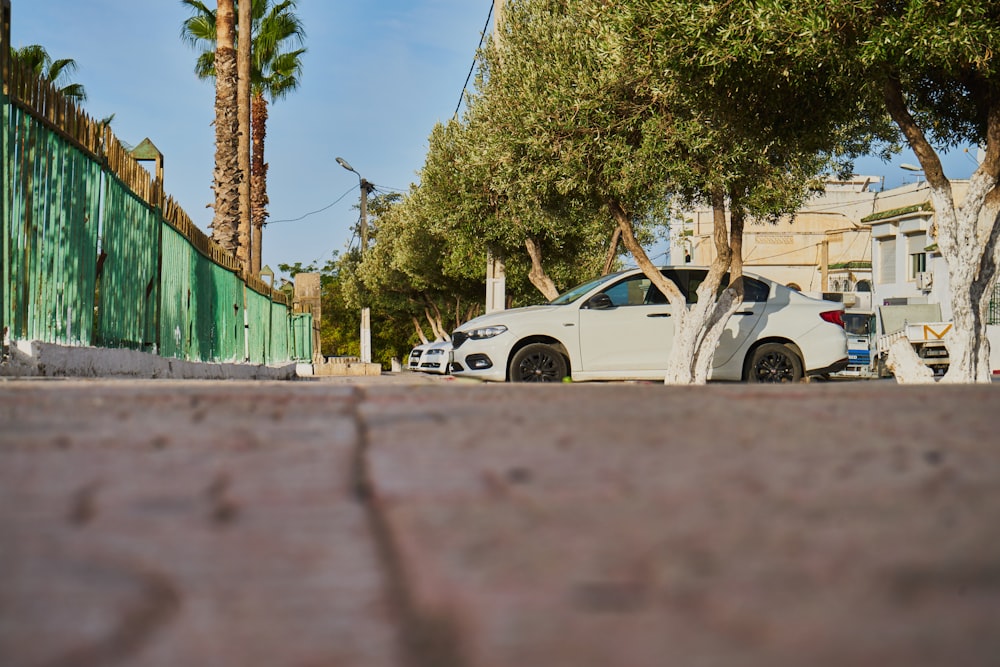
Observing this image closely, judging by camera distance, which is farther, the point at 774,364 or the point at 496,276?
the point at 496,276

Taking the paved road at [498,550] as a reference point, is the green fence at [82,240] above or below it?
above

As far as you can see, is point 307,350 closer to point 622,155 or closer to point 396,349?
point 622,155

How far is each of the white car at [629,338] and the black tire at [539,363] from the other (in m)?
0.01

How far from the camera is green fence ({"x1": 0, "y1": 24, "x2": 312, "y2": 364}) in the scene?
227 inches

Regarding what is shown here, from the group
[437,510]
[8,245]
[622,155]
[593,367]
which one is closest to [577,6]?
[622,155]

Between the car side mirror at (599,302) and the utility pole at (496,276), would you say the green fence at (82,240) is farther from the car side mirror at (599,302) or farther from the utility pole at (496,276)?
the utility pole at (496,276)

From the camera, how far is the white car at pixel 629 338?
13078 millimetres

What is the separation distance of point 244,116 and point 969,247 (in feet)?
61.9

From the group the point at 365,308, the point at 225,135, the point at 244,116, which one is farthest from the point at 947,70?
the point at 365,308

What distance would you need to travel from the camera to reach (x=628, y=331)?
14.0 meters

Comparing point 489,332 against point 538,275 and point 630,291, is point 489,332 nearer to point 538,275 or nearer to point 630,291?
point 630,291

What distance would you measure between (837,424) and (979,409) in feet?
1.77

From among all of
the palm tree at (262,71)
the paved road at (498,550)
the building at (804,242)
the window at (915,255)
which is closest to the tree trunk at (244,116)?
the palm tree at (262,71)

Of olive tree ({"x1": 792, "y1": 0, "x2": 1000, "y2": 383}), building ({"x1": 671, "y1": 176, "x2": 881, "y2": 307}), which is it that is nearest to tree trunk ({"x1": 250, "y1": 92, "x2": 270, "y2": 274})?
olive tree ({"x1": 792, "y1": 0, "x2": 1000, "y2": 383})
